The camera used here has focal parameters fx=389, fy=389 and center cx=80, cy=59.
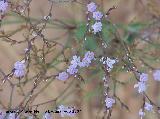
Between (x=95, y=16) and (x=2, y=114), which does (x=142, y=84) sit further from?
(x=2, y=114)

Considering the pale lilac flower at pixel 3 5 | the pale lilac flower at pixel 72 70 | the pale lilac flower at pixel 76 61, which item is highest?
the pale lilac flower at pixel 3 5

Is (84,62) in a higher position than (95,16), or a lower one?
lower

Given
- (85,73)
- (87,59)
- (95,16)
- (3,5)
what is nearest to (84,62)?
(87,59)

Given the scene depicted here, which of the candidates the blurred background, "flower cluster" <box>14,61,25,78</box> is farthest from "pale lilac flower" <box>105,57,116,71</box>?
the blurred background

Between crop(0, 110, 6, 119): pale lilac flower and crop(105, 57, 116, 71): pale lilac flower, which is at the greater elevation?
crop(105, 57, 116, 71): pale lilac flower

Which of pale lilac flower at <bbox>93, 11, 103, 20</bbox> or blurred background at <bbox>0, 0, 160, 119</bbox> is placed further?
blurred background at <bbox>0, 0, 160, 119</bbox>

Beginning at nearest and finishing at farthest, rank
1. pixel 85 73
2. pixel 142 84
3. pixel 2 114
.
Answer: pixel 142 84, pixel 2 114, pixel 85 73

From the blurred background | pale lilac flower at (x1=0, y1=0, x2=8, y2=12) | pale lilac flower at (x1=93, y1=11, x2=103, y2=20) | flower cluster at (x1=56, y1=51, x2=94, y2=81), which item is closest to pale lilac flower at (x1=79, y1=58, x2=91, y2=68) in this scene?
flower cluster at (x1=56, y1=51, x2=94, y2=81)

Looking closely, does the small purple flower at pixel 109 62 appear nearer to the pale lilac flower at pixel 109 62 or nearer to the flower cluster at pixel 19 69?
the pale lilac flower at pixel 109 62

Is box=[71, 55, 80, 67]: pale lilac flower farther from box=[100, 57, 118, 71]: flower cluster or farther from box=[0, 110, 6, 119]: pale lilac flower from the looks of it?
box=[0, 110, 6, 119]: pale lilac flower

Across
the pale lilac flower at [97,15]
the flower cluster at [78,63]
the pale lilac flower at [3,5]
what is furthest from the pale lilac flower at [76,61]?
the pale lilac flower at [3,5]

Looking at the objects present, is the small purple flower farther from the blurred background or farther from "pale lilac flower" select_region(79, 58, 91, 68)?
the blurred background

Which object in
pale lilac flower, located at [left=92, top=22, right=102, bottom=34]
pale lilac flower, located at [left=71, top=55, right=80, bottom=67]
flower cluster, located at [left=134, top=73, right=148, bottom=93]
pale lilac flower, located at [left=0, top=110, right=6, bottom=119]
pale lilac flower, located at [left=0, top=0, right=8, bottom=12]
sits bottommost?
pale lilac flower, located at [left=0, top=110, right=6, bottom=119]
